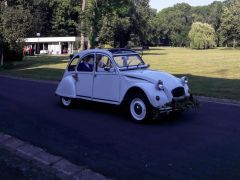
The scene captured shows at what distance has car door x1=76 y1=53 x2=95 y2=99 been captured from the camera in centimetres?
1162

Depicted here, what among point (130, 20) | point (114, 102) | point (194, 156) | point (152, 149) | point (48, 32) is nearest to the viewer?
point (194, 156)

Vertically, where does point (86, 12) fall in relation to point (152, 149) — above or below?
above

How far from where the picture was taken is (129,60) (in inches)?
444

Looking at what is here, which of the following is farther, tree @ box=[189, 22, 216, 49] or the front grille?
tree @ box=[189, 22, 216, 49]

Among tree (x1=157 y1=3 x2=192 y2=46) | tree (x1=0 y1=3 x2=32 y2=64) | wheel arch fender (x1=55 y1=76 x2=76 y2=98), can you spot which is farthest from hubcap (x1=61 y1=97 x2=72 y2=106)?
tree (x1=157 y1=3 x2=192 y2=46)

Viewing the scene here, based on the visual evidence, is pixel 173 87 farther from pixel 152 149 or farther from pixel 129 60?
pixel 152 149

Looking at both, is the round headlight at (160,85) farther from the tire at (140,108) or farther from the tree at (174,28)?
the tree at (174,28)

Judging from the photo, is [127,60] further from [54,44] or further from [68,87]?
[54,44]

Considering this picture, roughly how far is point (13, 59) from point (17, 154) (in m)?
39.2

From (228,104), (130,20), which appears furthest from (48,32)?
(228,104)

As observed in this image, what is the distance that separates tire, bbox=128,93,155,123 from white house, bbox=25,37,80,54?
233 ft

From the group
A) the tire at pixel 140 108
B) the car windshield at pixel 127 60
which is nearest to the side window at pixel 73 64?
the car windshield at pixel 127 60

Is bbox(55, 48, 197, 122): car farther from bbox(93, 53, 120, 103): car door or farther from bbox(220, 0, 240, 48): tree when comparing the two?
bbox(220, 0, 240, 48): tree

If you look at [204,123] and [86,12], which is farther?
[86,12]
